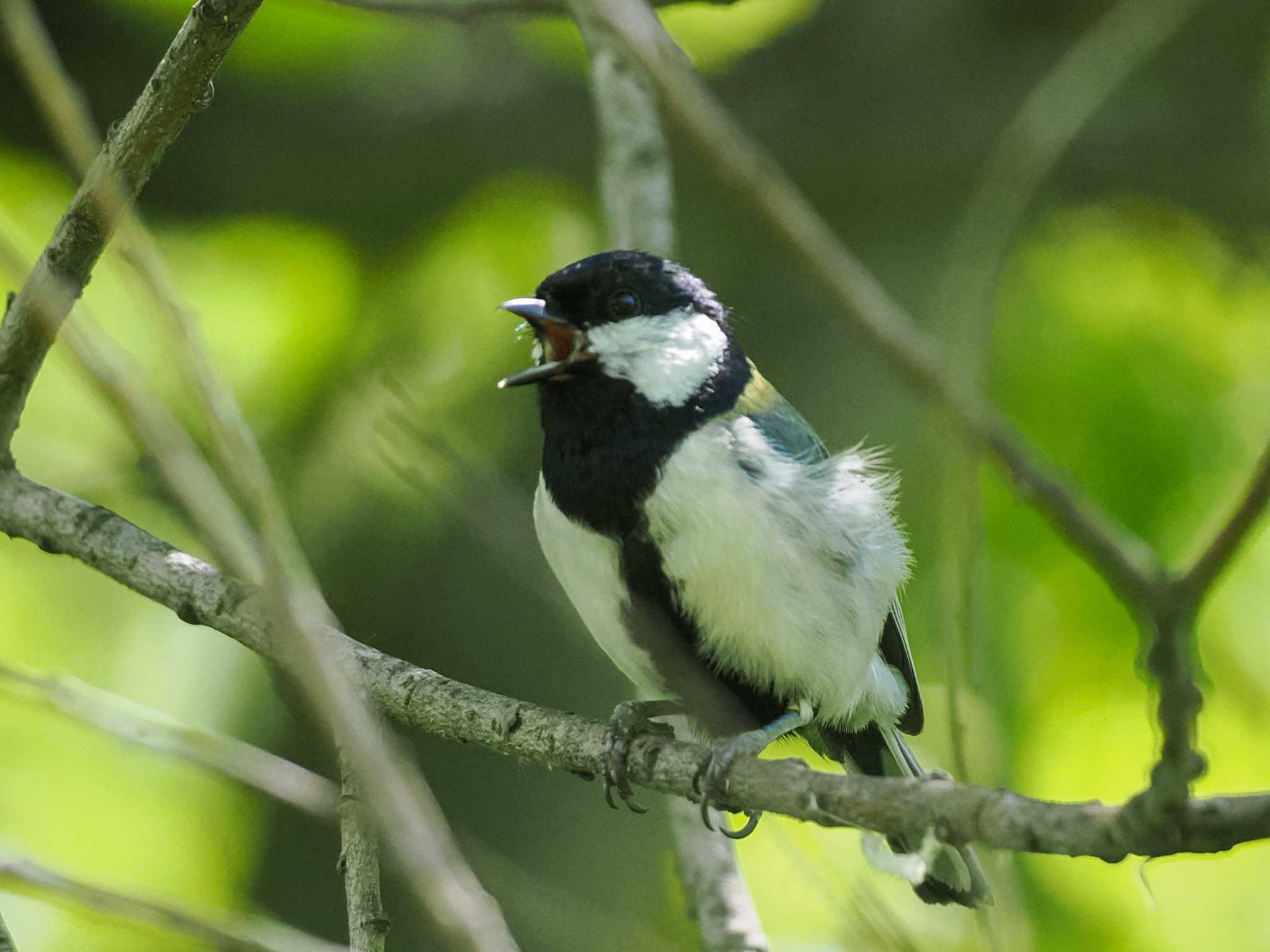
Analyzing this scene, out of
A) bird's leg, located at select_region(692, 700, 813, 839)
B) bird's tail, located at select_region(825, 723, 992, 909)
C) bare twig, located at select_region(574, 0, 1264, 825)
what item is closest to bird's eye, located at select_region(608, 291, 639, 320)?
bird's leg, located at select_region(692, 700, 813, 839)

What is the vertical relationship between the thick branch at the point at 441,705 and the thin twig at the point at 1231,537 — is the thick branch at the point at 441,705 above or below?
below

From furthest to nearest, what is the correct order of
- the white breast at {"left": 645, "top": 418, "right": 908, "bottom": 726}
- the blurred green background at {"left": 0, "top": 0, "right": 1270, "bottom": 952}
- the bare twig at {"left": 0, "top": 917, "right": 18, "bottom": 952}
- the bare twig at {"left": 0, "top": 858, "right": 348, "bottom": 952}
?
the blurred green background at {"left": 0, "top": 0, "right": 1270, "bottom": 952}
the white breast at {"left": 645, "top": 418, "right": 908, "bottom": 726}
the bare twig at {"left": 0, "top": 917, "right": 18, "bottom": 952}
the bare twig at {"left": 0, "top": 858, "right": 348, "bottom": 952}

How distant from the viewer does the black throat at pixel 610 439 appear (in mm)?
2639

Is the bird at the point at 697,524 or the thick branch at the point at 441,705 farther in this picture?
the bird at the point at 697,524

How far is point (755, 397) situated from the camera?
295cm

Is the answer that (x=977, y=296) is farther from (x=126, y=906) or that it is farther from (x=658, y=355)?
(x=126, y=906)

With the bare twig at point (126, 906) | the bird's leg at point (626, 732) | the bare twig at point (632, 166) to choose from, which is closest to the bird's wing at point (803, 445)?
the bird's leg at point (626, 732)

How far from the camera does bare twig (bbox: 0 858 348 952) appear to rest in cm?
149

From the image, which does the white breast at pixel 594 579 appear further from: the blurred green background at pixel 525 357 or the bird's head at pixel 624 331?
the blurred green background at pixel 525 357

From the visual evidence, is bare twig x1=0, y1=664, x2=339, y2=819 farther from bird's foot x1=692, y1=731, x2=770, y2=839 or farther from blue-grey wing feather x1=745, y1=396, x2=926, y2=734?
blue-grey wing feather x1=745, y1=396, x2=926, y2=734

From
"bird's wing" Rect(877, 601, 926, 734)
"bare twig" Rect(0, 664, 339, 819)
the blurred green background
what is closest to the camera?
"bare twig" Rect(0, 664, 339, 819)

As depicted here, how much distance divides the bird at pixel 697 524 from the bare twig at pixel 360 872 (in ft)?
2.27

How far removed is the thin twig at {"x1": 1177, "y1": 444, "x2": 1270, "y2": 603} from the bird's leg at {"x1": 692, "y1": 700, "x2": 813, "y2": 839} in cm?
112

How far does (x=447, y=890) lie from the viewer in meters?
0.95
